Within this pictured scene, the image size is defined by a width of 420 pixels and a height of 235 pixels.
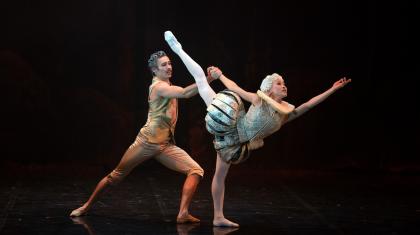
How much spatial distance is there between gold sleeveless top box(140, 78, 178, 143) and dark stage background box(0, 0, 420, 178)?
3.89 metres

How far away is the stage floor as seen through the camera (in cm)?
562

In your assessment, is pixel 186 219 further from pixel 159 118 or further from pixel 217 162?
pixel 159 118

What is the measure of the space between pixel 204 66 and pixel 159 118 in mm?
4055

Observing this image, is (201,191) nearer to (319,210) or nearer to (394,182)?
(319,210)

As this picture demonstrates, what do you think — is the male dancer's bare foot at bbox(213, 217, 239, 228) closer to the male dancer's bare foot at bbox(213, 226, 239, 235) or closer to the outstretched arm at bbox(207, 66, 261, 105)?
the male dancer's bare foot at bbox(213, 226, 239, 235)

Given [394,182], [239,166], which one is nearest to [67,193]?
[239,166]

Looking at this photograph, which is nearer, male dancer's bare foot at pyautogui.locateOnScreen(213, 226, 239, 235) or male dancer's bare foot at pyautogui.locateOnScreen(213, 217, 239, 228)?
male dancer's bare foot at pyautogui.locateOnScreen(213, 226, 239, 235)

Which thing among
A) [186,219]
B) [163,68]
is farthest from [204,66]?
[186,219]

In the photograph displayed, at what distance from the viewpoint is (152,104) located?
5.80 metres

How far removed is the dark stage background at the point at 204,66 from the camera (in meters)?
9.62

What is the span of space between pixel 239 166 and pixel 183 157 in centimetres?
404

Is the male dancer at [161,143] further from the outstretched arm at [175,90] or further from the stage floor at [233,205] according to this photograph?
the stage floor at [233,205]

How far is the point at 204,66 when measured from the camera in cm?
979

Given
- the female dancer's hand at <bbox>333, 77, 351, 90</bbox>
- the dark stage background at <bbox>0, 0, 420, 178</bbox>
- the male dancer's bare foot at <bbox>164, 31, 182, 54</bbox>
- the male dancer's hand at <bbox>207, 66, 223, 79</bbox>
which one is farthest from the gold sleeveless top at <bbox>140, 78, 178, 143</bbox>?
the dark stage background at <bbox>0, 0, 420, 178</bbox>
